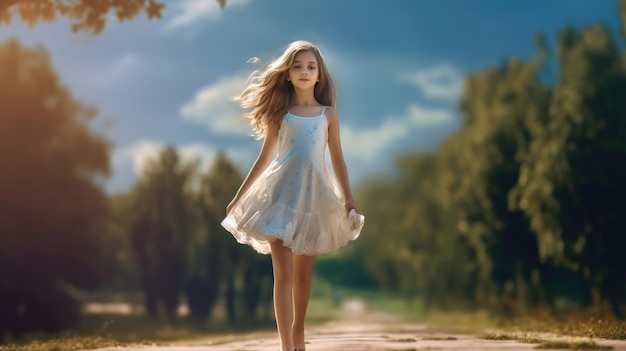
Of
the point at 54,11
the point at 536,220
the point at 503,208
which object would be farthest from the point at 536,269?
the point at 54,11

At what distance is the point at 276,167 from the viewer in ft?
23.4

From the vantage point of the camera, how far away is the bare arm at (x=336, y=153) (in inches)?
282

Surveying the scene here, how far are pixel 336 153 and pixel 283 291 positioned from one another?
4.44 ft

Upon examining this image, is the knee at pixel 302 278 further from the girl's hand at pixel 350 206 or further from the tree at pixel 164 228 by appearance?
the tree at pixel 164 228

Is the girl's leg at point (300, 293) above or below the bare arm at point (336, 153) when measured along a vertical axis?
below

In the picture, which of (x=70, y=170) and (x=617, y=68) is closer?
(x=617, y=68)

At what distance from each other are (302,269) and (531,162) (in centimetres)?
2039

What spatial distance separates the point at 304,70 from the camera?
727 cm

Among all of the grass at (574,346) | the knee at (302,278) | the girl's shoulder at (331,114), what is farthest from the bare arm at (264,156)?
the grass at (574,346)

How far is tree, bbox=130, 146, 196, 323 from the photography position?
1393 inches

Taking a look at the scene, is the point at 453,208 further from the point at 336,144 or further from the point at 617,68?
the point at 336,144

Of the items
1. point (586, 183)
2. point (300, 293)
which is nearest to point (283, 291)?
point (300, 293)

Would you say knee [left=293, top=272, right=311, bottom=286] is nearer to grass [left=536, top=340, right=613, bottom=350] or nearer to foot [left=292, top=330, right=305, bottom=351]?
foot [left=292, top=330, right=305, bottom=351]

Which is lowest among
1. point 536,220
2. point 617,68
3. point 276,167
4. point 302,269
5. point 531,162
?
point 302,269
